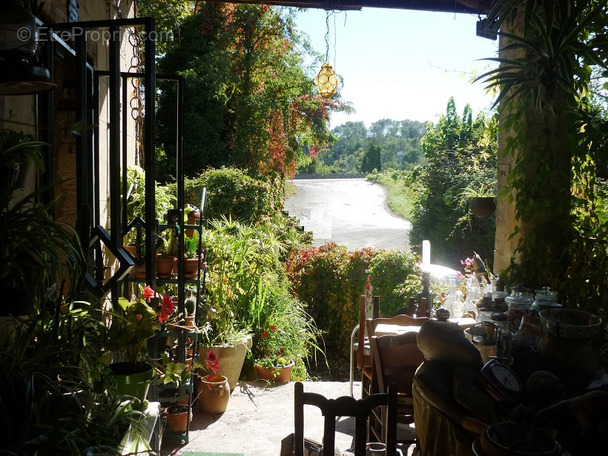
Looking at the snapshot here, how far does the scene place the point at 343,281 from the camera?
22.2 feet

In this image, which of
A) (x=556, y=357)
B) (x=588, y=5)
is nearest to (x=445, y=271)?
(x=588, y=5)

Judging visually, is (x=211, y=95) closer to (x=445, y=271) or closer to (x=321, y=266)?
(x=321, y=266)

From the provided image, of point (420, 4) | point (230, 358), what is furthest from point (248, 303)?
point (420, 4)

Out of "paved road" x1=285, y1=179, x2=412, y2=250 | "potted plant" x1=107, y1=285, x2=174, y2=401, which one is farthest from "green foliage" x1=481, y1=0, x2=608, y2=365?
"paved road" x1=285, y1=179, x2=412, y2=250

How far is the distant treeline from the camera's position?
35.6m

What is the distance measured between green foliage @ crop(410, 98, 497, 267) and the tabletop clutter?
6.61 metres

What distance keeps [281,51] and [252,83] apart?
840 millimetres

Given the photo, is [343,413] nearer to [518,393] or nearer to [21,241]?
[518,393]

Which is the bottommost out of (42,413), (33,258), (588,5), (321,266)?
(321,266)

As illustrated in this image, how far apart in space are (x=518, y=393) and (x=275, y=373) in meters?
3.39

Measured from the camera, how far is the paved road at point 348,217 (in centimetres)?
1291

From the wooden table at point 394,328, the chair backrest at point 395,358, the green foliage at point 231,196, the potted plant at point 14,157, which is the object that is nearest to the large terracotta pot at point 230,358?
the wooden table at point 394,328

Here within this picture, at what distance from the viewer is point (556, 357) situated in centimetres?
201

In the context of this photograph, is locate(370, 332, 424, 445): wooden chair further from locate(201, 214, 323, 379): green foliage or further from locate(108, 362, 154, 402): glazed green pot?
locate(201, 214, 323, 379): green foliage
